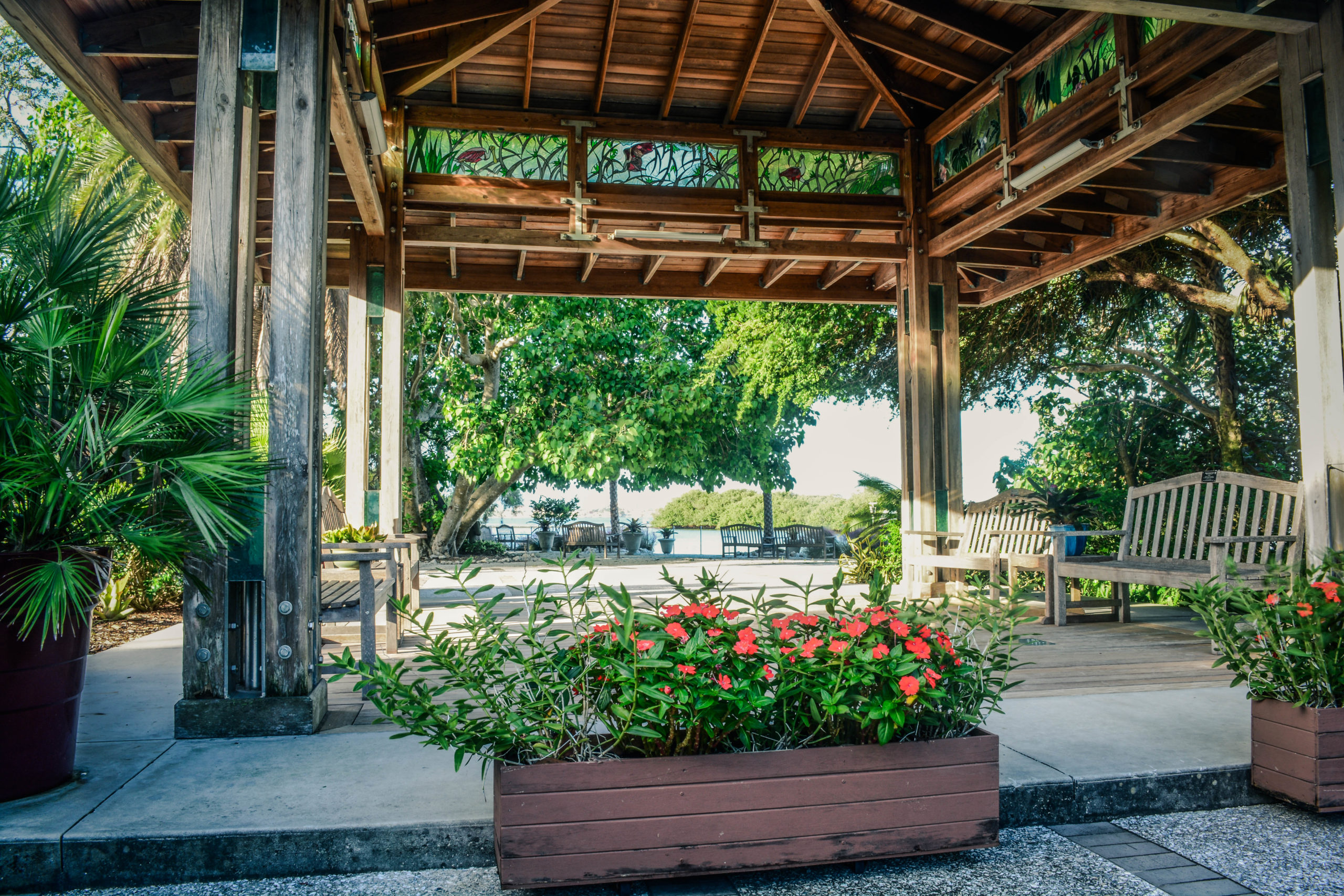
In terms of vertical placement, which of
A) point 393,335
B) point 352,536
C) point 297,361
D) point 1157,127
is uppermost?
point 1157,127

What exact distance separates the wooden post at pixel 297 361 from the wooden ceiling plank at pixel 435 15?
265 cm

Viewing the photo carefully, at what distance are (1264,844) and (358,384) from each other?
596 cm

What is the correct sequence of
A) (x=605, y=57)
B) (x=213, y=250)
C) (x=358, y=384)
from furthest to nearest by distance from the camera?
(x=605, y=57) < (x=358, y=384) < (x=213, y=250)

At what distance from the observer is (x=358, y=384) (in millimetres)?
6480

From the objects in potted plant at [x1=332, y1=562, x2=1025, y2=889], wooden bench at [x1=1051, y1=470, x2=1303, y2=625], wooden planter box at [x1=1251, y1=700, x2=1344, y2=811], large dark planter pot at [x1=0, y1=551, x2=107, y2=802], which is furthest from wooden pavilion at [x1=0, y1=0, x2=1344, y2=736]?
wooden planter box at [x1=1251, y1=700, x2=1344, y2=811]

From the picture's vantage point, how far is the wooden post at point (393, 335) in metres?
6.61

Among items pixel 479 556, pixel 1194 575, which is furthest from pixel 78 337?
pixel 479 556

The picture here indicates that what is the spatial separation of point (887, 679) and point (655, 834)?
71cm

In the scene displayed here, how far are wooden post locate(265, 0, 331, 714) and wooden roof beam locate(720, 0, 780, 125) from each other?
356cm

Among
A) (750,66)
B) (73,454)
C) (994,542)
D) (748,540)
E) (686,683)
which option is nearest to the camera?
(686,683)

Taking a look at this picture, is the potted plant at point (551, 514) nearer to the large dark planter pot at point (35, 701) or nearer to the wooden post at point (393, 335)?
the wooden post at point (393, 335)

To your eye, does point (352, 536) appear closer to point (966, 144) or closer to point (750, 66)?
point (750, 66)

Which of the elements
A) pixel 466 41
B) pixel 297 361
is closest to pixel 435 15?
pixel 466 41

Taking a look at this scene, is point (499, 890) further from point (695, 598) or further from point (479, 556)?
point (479, 556)
